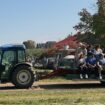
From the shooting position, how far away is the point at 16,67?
2273 cm

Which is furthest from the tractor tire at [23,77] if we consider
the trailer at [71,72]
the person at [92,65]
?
the person at [92,65]

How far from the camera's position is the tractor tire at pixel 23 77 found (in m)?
22.7

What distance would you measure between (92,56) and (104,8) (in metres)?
15.4

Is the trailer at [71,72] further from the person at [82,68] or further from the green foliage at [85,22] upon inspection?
the green foliage at [85,22]

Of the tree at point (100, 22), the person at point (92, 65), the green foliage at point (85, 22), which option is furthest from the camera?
the green foliage at point (85, 22)

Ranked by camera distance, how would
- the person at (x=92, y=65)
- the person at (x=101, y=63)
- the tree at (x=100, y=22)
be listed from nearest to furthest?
the person at (x=101, y=63), the person at (x=92, y=65), the tree at (x=100, y=22)

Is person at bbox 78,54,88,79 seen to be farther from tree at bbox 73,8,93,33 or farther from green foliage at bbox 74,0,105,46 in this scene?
tree at bbox 73,8,93,33

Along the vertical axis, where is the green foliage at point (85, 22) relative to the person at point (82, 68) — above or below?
above

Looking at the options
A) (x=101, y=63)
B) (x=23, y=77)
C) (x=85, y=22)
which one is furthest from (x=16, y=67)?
(x=85, y=22)

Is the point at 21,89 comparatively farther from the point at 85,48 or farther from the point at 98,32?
the point at 98,32

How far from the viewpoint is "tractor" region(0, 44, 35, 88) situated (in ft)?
74.6

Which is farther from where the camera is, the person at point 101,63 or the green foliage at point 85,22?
the green foliage at point 85,22

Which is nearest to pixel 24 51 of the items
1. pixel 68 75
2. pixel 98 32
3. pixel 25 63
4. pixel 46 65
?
pixel 25 63

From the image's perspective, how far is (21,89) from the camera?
2245 cm
